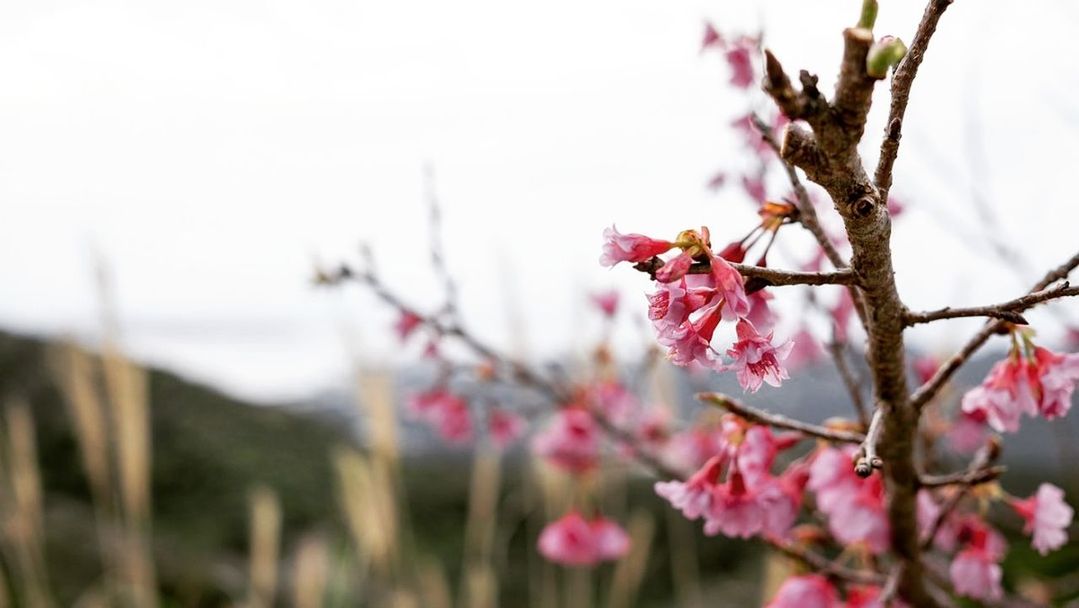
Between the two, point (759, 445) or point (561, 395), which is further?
point (561, 395)

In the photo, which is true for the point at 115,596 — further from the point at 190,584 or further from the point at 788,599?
the point at 788,599

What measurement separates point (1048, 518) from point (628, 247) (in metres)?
0.35

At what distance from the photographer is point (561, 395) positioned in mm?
1044

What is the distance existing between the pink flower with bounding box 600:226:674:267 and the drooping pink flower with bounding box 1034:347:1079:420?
0.74 feet

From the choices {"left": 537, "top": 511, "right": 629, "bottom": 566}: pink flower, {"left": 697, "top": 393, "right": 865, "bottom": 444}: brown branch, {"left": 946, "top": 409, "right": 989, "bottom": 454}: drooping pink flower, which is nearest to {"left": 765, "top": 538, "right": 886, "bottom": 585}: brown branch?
{"left": 697, "top": 393, "right": 865, "bottom": 444}: brown branch

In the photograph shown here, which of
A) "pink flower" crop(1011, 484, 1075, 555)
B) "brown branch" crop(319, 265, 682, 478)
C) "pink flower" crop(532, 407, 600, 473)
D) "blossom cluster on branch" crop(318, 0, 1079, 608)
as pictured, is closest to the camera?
"blossom cluster on branch" crop(318, 0, 1079, 608)

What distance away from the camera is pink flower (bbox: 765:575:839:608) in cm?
48

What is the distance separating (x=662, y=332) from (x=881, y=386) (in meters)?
0.14

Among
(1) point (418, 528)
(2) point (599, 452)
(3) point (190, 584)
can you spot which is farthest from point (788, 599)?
(1) point (418, 528)

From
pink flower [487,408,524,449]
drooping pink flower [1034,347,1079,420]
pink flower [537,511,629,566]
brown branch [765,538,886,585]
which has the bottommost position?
pink flower [537,511,629,566]

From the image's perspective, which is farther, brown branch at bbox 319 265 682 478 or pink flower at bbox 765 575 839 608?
brown branch at bbox 319 265 682 478

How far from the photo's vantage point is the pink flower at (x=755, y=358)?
298mm

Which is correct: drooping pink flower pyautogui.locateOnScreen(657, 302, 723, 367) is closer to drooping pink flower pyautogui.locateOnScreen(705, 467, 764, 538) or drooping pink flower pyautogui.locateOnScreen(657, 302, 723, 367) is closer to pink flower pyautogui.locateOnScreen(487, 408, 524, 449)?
drooping pink flower pyautogui.locateOnScreen(705, 467, 764, 538)

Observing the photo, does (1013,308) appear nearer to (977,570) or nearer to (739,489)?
(739,489)
